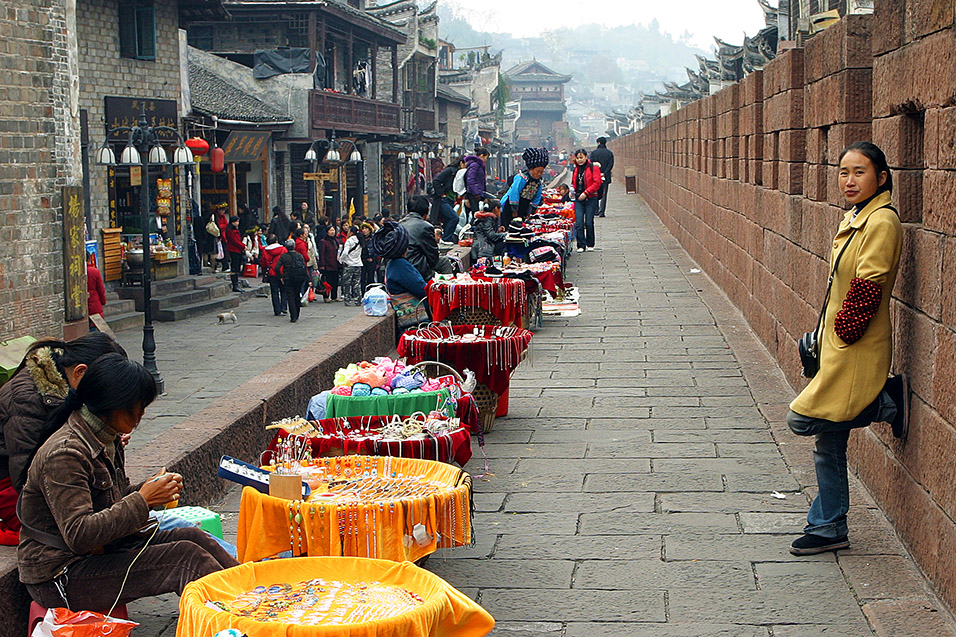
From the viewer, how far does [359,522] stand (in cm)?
445

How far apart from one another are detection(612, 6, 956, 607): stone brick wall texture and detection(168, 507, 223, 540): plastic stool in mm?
3007

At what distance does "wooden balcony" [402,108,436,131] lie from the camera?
1650 inches

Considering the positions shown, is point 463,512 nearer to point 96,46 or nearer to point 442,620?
point 442,620

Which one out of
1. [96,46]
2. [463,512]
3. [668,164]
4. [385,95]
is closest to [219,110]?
[96,46]

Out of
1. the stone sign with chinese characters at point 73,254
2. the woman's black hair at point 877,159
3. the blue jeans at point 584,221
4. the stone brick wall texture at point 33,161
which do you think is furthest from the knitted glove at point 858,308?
the blue jeans at point 584,221

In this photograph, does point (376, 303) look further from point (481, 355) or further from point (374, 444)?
point (374, 444)

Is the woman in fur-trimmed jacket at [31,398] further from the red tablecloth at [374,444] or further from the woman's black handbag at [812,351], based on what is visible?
the woman's black handbag at [812,351]

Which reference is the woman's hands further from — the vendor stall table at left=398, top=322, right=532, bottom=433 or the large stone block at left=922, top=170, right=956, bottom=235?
the vendor stall table at left=398, top=322, right=532, bottom=433

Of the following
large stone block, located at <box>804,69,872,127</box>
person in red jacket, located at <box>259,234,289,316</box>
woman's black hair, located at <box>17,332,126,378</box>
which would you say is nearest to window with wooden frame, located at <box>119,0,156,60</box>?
person in red jacket, located at <box>259,234,289,316</box>

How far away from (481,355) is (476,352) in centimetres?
4

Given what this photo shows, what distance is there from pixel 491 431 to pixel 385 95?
115 feet

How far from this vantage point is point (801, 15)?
21.2 meters

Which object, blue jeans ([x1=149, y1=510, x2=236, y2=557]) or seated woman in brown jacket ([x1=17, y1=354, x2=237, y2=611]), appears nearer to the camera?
seated woman in brown jacket ([x1=17, y1=354, x2=237, y2=611])

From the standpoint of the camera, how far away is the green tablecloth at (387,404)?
6.23m
